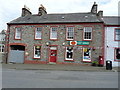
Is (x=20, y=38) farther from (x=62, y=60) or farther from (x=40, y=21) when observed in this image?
(x=62, y=60)

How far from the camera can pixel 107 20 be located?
16.8m

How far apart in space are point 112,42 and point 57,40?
8.49 meters

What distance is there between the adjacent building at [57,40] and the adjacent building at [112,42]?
94 centimetres

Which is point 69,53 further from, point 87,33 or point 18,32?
point 18,32

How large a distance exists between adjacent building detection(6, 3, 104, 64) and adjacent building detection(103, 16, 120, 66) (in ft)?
3.09

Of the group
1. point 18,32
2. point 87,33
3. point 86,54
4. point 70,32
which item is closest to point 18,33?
point 18,32

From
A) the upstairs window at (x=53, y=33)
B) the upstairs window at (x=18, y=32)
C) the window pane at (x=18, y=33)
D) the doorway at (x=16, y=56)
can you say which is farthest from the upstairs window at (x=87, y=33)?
the window pane at (x=18, y=33)

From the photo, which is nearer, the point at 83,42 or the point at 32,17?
the point at 83,42

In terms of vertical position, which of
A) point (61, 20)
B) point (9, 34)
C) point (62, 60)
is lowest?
point (62, 60)

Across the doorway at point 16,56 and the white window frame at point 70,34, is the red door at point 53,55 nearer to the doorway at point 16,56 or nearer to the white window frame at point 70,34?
the white window frame at point 70,34

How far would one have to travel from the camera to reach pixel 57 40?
52.8 ft

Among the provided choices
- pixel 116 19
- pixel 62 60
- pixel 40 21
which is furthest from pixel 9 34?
pixel 116 19

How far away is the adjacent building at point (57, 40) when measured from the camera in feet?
50.0

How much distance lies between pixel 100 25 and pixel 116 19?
4.12 m
